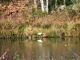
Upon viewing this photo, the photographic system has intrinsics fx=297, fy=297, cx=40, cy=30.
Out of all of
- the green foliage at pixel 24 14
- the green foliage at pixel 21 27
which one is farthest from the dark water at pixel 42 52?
the green foliage at pixel 24 14

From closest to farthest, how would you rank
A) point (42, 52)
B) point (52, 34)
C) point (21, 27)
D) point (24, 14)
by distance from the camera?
point (42, 52) < point (52, 34) < point (21, 27) < point (24, 14)

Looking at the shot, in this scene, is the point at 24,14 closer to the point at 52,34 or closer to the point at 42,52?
the point at 52,34

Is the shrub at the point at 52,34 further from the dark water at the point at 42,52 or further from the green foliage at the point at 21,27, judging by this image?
the dark water at the point at 42,52

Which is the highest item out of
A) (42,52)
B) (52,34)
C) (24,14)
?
(24,14)

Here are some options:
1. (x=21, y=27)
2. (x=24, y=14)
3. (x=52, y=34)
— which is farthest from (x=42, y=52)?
(x=24, y=14)

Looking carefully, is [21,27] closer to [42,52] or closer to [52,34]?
[52,34]

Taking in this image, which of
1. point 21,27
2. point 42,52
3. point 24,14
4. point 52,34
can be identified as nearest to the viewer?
point 42,52

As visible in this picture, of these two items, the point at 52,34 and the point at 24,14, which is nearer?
the point at 52,34

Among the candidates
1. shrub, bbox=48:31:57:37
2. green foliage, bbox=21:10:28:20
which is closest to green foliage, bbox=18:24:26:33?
green foliage, bbox=21:10:28:20

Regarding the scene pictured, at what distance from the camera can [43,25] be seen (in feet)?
82.0

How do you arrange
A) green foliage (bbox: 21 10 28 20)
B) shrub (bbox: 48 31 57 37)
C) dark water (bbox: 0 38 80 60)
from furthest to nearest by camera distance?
green foliage (bbox: 21 10 28 20) → shrub (bbox: 48 31 57 37) → dark water (bbox: 0 38 80 60)

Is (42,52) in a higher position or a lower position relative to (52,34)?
higher

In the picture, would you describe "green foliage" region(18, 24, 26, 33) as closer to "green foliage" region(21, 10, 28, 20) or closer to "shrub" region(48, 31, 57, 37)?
"green foliage" region(21, 10, 28, 20)

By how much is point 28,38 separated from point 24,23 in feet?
7.23
